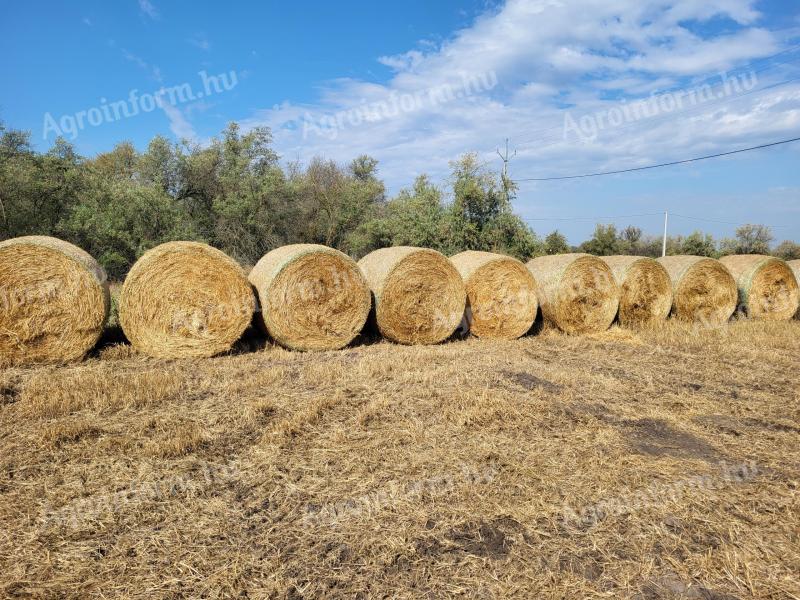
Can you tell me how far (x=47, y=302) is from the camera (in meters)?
6.98

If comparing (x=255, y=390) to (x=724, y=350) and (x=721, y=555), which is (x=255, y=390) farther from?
(x=724, y=350)

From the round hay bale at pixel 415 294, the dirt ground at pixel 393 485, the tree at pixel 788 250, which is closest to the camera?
the dirt ground at pixel 393 485

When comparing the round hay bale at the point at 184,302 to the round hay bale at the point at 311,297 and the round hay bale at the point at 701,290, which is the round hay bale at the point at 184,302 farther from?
the round hay bale at the point at 701,290

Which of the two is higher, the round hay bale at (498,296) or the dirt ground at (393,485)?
the round hay bale at (498,296)

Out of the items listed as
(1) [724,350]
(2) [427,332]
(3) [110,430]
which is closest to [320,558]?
(3) [110,430]

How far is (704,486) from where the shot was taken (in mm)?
3900

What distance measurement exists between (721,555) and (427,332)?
6.62m

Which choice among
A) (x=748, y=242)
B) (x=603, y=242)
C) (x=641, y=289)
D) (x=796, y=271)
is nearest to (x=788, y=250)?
(x=748, y=242)

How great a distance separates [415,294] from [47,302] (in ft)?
18.1

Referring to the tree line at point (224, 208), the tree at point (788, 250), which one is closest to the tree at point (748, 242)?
the tree at point (788, 250)

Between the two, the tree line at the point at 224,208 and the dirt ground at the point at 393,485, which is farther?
the tree line at the point at 224,208

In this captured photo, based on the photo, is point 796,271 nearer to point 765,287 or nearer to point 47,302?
point 765,287

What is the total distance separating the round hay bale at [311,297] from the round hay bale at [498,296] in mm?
2299

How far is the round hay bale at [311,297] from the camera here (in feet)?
26.7
